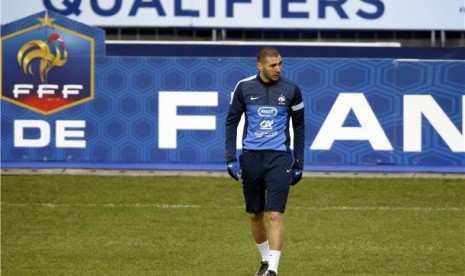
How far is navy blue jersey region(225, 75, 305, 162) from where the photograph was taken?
12086 millimetres

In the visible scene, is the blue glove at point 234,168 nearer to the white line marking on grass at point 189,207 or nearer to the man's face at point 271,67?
the man's face at point 271,67

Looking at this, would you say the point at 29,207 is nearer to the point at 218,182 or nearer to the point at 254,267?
the point at 218,182

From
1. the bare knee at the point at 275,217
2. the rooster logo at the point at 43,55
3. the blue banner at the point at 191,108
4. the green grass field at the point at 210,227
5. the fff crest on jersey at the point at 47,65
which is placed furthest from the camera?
the rooster logo at the point at 43,55

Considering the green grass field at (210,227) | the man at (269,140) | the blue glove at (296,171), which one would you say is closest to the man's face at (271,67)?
the man at (269,140)

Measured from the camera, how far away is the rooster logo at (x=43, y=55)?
2073 centimetres

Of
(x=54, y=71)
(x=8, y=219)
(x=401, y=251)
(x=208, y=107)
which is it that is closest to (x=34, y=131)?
(x=54, y=71)

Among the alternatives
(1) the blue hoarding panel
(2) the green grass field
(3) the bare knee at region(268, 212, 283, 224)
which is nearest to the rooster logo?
(1) the blue hoarding panel

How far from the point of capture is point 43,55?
68.1ft

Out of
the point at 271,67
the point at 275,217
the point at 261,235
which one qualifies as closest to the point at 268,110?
the point at 271,67

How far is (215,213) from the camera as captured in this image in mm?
17328

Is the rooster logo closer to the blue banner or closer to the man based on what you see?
the blue banner

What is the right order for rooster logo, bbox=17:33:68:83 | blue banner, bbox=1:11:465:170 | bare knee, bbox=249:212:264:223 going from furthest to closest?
rooster logo, bbox=17:33:68:83
blue banner, bbox=1:11:465:170
bare knee, bbox=249:212:264:223

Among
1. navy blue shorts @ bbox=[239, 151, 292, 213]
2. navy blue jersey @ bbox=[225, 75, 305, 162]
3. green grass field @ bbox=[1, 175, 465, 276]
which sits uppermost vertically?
navy blue jersey @ bbox=[225, 75, 305, 162]

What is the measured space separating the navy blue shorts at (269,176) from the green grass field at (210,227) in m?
0.92
